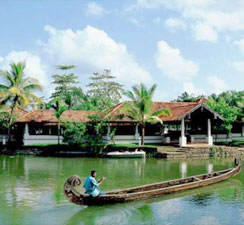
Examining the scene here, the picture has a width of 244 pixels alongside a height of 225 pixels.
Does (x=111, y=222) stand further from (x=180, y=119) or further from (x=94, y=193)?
(x=180, y=119)

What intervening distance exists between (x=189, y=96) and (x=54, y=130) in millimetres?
17870

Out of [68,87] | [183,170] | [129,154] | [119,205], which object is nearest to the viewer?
[119,205]

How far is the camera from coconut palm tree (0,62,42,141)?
2516 centimetres

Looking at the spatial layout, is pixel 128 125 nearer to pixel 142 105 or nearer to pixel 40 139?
pixel 142 105

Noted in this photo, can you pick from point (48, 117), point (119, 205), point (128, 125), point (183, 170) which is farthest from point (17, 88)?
point (119, 205)

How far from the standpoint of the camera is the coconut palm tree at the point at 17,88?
990 inches

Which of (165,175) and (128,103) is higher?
(128,103)

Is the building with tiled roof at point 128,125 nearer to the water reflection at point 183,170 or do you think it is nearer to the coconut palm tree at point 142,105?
the coconut palm tree at point 142,105

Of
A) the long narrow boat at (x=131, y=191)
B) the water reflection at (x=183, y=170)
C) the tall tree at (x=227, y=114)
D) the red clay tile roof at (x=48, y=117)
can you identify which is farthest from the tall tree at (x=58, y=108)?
the long narrow boat at (x=131, y=191)

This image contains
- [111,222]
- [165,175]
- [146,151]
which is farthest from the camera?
[146,151]

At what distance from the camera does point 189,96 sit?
39.3 meters

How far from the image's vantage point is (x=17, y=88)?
84.1 feet

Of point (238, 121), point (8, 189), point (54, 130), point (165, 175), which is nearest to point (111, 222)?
point (8, 189)

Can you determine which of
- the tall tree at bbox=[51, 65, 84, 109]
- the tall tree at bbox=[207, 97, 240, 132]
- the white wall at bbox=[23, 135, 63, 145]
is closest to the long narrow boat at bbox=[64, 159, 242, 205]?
the tall tree at bbox=[207, 97, 240, 132]
